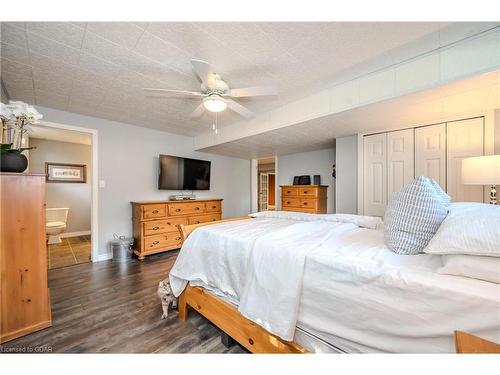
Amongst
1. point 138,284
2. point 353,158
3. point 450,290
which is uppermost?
point 353,158

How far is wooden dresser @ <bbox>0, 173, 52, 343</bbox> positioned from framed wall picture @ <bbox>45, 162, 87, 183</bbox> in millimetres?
4083

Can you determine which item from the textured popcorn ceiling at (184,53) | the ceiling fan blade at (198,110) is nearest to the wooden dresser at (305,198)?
the textured popcorn ceiling at (184,53)

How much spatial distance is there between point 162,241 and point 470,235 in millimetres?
3542

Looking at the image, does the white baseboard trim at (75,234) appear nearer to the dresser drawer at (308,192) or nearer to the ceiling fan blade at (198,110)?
the ceiling fan blade at (198,110)

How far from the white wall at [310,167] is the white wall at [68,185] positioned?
4.26 metres

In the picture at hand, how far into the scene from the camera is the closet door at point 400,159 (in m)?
2.66

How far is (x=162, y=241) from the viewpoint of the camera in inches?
134

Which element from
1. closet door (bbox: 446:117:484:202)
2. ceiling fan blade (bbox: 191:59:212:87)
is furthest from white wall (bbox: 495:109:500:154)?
ceiling fan blade (bbox: 191:59:212:87)

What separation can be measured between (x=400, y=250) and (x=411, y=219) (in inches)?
6.3

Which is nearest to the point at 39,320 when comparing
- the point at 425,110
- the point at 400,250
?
the point at 400,250
